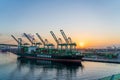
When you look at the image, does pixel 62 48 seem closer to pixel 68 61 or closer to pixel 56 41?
pixel 56 41

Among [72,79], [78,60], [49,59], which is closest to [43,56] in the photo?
[49,59]

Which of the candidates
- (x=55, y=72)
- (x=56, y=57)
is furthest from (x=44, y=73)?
(x=56, y=57)

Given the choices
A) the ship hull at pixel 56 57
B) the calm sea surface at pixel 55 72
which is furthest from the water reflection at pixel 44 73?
the ship hull at pixel 56 57

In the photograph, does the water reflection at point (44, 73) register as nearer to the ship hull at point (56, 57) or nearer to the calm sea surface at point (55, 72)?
the calm sea surface at point (55, 72)

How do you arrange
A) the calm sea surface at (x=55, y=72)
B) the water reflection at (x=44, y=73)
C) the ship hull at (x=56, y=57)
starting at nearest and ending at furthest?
A: the water reflection at (x=44, y=73) < the calm sea surface at (x=55, y=72) < the ship hull at (x=56, y=57)

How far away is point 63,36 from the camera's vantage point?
96188 millimetres

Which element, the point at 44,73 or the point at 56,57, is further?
the point at 56,57

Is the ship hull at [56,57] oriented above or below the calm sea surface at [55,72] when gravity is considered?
above

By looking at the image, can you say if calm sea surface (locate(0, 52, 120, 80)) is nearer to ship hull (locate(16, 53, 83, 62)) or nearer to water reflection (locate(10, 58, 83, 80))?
water reflection (locate(10, 58, 83, 80))

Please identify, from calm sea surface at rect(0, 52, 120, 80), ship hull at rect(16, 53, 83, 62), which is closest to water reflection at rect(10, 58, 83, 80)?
calm sea surface at rect(0, 52, 120, 80)

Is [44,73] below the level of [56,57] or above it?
below

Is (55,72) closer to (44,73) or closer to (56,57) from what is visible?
(44,73)

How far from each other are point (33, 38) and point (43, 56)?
2473 centimetres

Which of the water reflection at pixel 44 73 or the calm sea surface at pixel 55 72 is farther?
the calm sea surface at pixel 55 72
